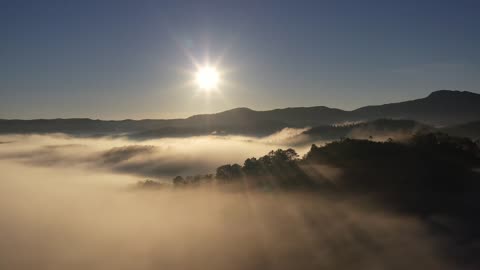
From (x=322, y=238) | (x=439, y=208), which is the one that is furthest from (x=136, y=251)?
(x=439, y=208)

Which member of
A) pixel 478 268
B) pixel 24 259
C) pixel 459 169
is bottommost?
pixel 24 259

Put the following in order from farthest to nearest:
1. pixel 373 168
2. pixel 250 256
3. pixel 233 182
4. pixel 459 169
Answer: pixel 233 182
pixel 373 168
pixel 459 169
pixel 250 256

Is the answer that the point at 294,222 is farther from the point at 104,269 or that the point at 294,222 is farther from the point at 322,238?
the point at 104,269

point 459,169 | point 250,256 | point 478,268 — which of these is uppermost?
point 459,169

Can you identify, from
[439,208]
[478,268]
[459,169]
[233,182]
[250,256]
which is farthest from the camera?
[233,182]

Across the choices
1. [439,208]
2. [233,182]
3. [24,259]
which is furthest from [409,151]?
[24,259]

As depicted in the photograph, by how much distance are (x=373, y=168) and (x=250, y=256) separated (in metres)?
53.6

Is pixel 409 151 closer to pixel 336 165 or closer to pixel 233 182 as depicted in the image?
pixel 336 165

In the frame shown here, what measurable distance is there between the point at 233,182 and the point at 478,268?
113371 millimetres

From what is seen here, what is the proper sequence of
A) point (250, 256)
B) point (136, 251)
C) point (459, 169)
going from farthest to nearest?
point (136, 251) < point (459, 169) < point (250, 256)

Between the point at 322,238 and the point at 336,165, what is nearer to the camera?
the point at 322,238

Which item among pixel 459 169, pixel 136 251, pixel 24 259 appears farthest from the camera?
pixel 24 259

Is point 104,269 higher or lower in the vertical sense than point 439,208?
lower

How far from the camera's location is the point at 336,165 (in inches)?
6009
